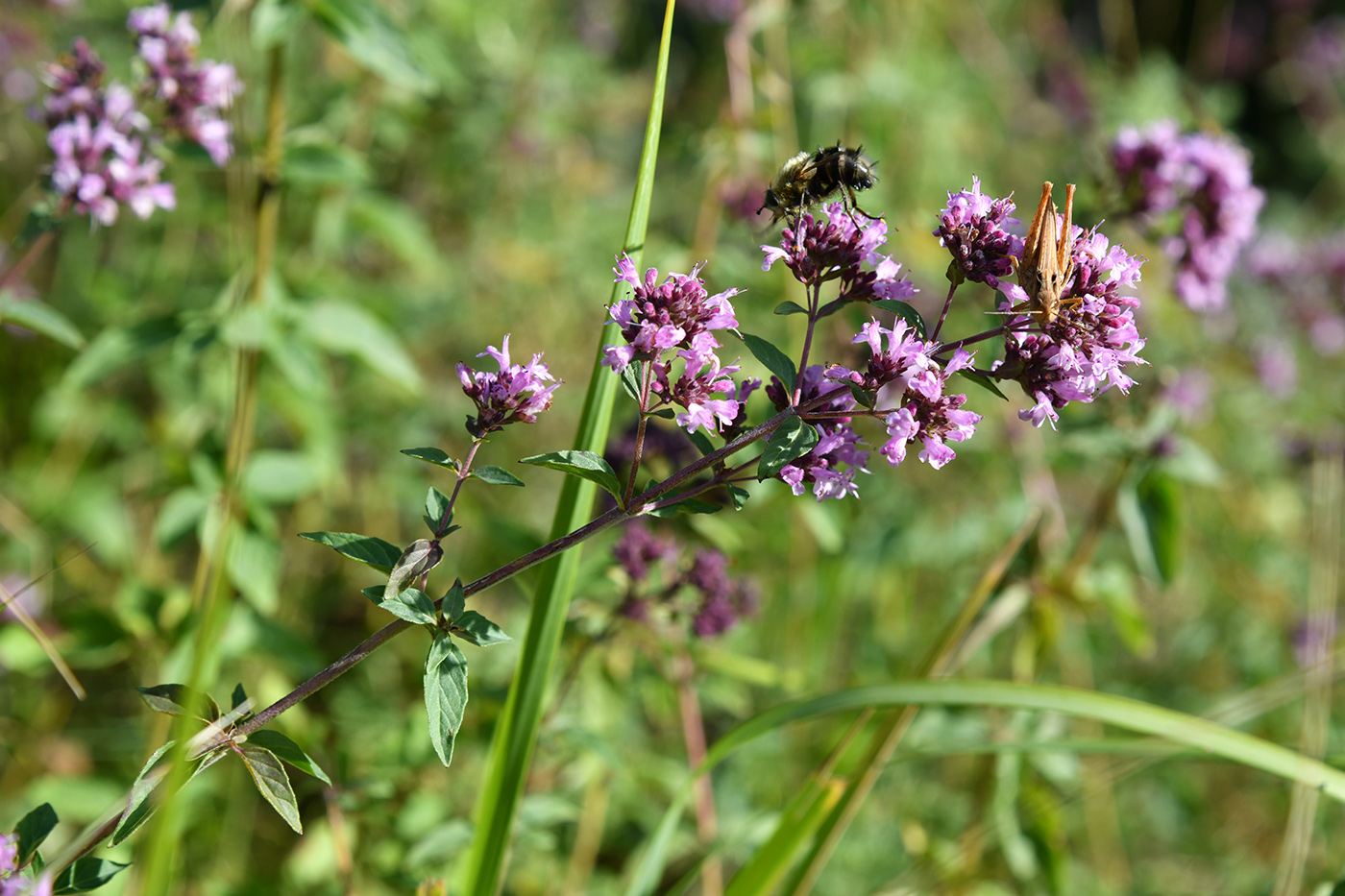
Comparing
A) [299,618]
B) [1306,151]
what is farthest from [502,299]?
[1306,151]

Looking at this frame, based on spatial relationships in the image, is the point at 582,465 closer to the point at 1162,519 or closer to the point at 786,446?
the point at 786,446

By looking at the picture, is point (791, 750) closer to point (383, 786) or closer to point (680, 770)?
point (680, 770)

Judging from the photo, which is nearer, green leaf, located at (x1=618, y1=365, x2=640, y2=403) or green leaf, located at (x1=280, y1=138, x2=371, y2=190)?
green leaf, located at (x1=618, y1=365, x2=640, y2=403)

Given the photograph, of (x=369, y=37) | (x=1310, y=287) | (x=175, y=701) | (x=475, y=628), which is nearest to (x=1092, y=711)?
(x=475, y=628)

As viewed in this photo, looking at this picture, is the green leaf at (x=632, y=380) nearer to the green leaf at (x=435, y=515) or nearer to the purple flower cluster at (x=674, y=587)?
the green leaf at (x=435, y=515)

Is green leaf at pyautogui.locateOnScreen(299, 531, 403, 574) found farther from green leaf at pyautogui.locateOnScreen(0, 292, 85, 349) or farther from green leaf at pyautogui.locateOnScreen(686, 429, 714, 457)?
green leaf at pyautogui.locateOnScreen(0, 292, 85, 349)

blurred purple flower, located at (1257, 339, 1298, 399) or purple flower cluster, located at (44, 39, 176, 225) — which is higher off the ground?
blurred purple flower, located at (1257, 339, 1298, 399)

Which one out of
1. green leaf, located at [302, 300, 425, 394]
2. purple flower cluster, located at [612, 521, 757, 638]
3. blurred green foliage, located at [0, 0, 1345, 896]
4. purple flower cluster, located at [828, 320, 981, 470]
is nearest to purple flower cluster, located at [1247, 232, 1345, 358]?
blurred green foliage, located at [0, 0, 1345, 896]

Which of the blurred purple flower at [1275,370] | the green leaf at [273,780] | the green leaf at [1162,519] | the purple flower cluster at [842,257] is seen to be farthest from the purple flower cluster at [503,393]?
the blurred purple flower at [1275,370]

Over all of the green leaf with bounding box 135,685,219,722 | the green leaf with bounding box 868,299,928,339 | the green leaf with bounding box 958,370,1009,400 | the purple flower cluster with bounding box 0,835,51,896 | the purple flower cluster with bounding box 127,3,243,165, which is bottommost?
the purple flower cluster with bounding box 0,835,51,896
